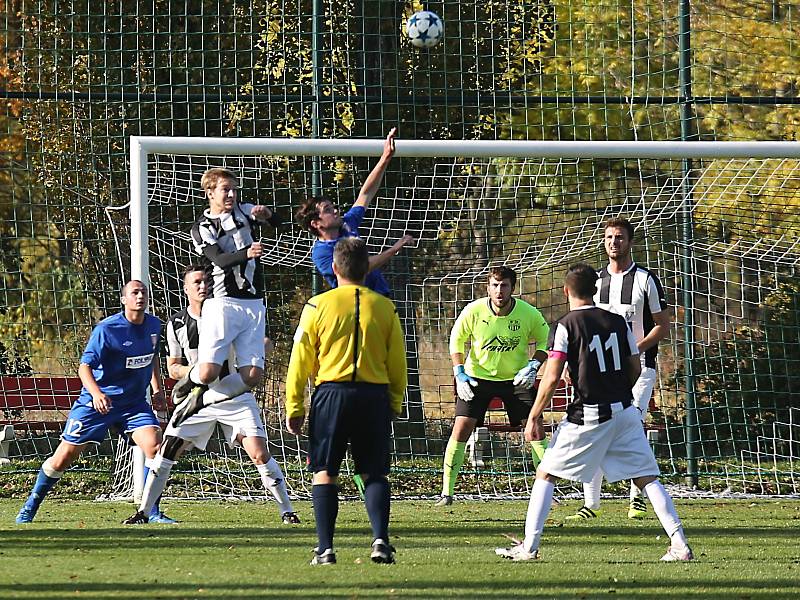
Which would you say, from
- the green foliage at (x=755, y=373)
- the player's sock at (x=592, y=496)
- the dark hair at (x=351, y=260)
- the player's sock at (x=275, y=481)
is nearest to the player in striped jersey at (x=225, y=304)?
the player's sock at (x=275, y=481)

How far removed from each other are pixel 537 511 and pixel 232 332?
2.59 metres

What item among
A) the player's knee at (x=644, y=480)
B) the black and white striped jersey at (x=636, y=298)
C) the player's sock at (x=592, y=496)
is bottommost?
the player's sock at (x=592, y=496)

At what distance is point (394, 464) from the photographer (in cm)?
1181

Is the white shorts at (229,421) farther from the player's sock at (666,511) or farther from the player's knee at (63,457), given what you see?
the player's sock at (666,511)

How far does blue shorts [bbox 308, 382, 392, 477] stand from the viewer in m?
6.38

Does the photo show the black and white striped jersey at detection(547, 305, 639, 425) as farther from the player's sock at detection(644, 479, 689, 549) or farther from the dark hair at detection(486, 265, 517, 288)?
the dark hair at detection(486, 265, 517, 288)

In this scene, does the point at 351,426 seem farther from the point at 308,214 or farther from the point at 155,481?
the point at 155,481

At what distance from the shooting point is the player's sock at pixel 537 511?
6727 millimetres

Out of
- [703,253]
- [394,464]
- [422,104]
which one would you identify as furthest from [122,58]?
[703,253]

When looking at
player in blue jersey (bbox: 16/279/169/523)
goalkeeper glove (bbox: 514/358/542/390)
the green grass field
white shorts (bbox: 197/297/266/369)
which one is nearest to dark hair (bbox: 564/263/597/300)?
the green grass field

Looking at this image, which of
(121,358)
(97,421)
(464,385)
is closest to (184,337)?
(121,358)

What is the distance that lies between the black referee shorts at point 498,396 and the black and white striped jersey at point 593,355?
9.10 ft

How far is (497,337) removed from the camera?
9680 mm

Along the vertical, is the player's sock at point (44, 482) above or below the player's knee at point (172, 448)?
below
